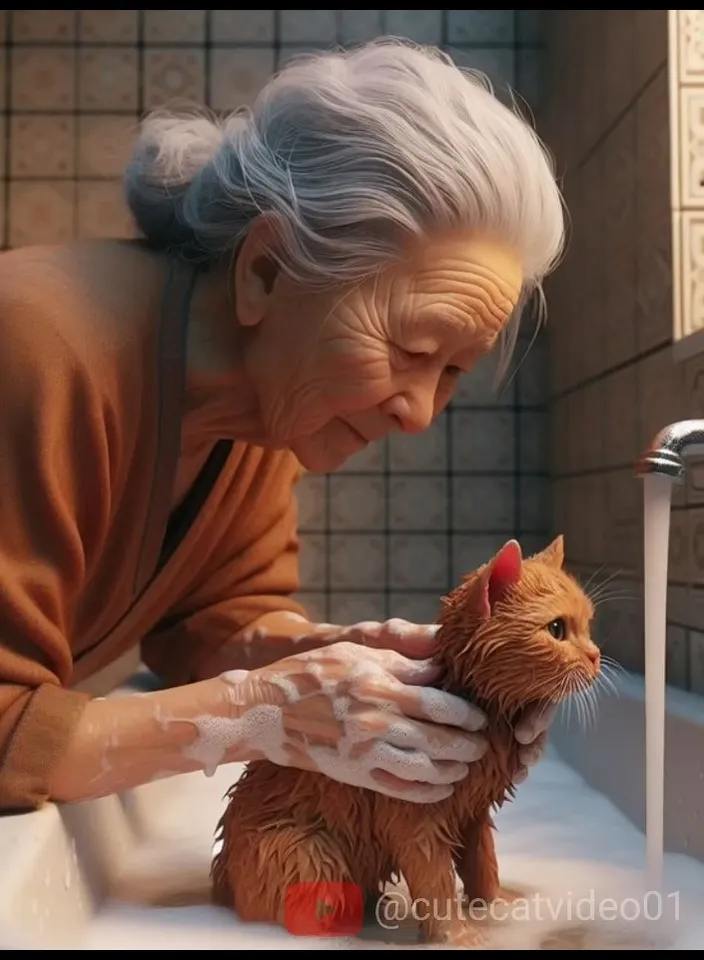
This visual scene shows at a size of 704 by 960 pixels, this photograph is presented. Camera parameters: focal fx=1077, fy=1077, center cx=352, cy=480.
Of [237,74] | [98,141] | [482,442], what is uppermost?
[237,74]

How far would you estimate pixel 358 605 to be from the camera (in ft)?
5.82

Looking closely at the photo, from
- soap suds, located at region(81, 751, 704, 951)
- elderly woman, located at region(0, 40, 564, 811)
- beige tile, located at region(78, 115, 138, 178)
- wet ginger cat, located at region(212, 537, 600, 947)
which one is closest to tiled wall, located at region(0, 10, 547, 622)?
beige tile, located at region(78, 115, 138, 178)

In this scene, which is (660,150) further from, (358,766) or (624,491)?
(358,766)

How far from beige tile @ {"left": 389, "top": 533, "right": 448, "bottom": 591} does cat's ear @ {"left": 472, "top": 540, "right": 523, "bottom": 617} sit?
1.13m

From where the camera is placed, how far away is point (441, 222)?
74cm

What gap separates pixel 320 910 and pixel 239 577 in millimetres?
478

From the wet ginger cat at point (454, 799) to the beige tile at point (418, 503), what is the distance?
1.08 m

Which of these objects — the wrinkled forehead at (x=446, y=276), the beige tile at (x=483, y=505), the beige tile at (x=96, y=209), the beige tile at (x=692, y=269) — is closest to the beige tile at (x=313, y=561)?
the beige tile at (x=483, y=505)

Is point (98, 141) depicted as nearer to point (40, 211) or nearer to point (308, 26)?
point (40, 211)

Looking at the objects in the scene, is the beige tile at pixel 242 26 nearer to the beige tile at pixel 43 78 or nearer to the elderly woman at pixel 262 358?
the beige tile at pixel 43 78

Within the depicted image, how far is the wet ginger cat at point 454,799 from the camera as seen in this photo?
628 mm

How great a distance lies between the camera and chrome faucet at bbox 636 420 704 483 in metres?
0.69

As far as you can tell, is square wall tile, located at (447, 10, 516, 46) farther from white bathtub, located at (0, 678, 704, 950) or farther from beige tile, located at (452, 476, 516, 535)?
white bathtub, located at (0, 678, 704, 950)

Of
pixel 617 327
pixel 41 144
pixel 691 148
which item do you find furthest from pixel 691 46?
pixel 41 144
